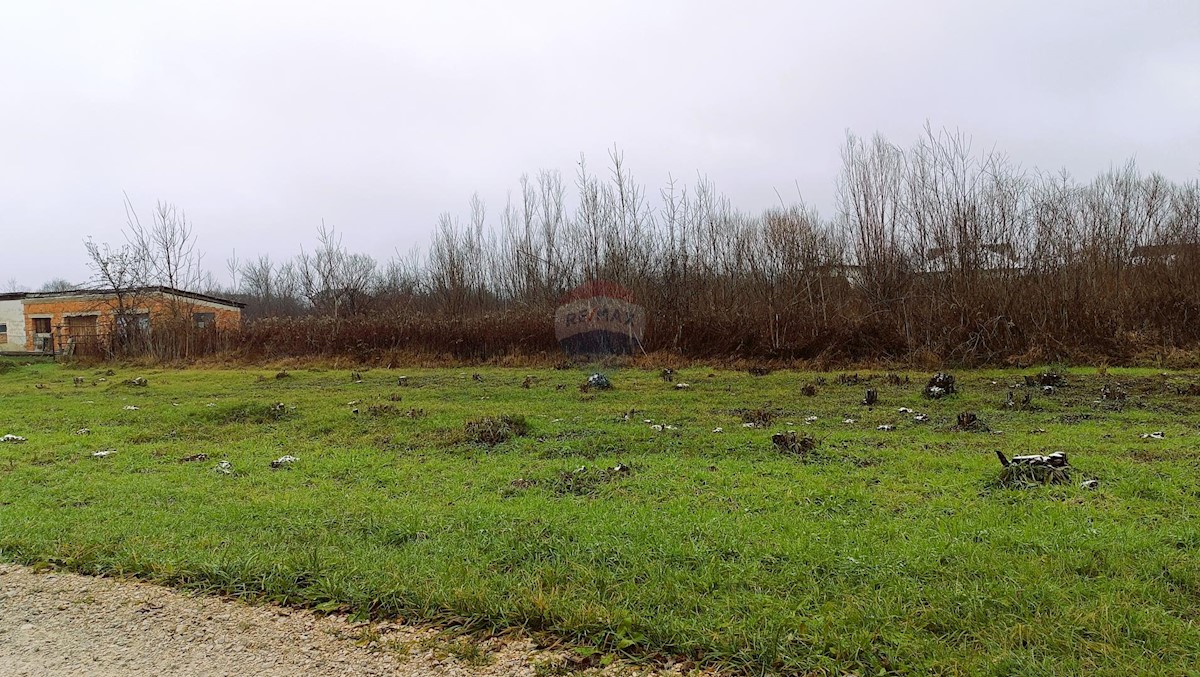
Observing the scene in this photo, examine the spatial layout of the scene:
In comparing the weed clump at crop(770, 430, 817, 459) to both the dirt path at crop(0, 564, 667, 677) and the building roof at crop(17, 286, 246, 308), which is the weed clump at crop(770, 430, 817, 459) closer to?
the dirt path at crop(0, 564, 667, 677)

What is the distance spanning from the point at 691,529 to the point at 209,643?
2840 millimetres

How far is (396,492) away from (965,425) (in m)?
6.90

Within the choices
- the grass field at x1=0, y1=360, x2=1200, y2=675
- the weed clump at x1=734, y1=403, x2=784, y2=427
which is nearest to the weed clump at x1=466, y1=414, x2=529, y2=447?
the grass field at x1=0, y1=360, x2=1200, y2=675

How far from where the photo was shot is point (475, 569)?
3688 mm

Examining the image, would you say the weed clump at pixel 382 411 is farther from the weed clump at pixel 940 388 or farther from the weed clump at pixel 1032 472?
the weed clump at pixel 940 388

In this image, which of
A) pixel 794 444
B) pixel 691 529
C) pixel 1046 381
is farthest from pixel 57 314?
pixel 1046 381

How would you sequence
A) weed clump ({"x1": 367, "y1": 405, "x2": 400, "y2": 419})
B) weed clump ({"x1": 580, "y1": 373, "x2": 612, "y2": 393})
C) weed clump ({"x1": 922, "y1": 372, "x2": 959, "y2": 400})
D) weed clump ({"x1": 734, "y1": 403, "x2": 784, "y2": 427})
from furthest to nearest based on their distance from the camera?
1. weed clump ({"x1": 580, "y1": 373, "x2": 612, "y2": 393})
2. weed clump ({"x1": 922, "y1": 372, "x2": 959, "y2": 400})
3. weed clump ({"x1": 367, "y1": 405, "x2": 400, "y2": 419})
4. weed clump ({"x1": 734, "y1": 403, "x2": 784, "y2": 427})

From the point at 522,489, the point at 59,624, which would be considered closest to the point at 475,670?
the point at 59,624

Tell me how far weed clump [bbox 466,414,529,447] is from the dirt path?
4.39 meters

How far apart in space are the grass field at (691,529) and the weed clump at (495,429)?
5 centimetres

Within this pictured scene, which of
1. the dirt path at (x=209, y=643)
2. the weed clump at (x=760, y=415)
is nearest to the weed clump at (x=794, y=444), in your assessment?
the weed clump at (x=760, y=415)

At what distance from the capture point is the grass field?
9.41 ft

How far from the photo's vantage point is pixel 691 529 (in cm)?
430

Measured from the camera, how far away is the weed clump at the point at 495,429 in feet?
25.8
